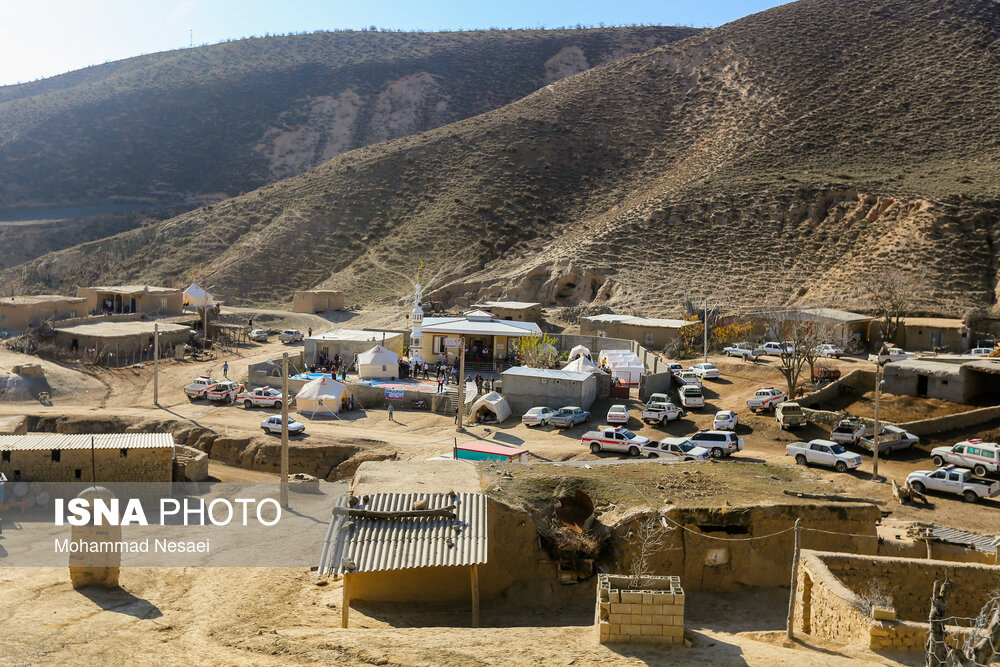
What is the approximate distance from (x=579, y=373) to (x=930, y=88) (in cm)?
5371

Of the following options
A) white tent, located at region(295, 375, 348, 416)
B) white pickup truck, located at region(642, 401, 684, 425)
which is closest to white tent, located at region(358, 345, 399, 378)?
white tent, located at region(295, 375, 348, 416)

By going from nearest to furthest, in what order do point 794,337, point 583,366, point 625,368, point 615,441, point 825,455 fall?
1. point 825,455
2. point 615,441
3. point 794,337
4. point 583,366
5. point 625,368

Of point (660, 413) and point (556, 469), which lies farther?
point (660, 413)

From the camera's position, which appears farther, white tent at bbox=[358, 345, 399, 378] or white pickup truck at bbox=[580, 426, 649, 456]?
white tent at bbox=[358, 345, 399, 378]

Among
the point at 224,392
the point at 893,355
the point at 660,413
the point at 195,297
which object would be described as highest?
the point at 195,297

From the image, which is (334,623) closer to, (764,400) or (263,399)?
(764,400)

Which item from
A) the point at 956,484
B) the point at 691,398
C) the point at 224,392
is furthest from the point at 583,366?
the point at 956,484

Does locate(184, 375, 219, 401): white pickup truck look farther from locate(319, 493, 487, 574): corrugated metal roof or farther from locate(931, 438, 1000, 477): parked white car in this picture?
locate(931, 438, 1000, 477): parked white car

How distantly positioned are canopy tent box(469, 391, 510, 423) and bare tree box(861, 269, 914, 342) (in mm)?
23540

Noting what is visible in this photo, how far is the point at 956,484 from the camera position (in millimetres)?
23625

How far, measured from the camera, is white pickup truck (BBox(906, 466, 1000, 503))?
23484 mm

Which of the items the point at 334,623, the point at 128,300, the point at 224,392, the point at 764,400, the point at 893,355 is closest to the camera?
the point at 334,623

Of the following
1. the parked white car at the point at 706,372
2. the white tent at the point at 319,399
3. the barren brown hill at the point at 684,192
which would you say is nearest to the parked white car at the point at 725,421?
the parked white car at the point at 706,372

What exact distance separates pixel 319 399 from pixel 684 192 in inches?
1588
